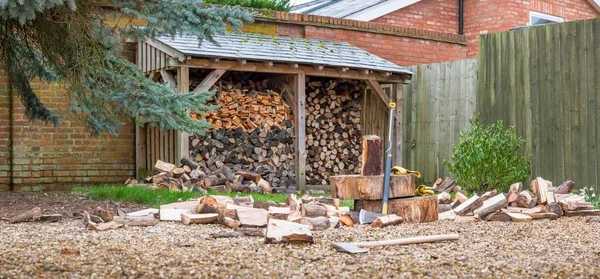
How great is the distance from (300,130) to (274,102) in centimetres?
58

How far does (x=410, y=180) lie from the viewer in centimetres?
798

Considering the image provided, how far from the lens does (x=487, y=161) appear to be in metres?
10.2

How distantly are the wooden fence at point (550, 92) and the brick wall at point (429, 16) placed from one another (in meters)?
5.42

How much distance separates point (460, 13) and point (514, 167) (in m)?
8.38

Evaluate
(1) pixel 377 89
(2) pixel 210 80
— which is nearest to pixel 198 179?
(2) pixel 210 80

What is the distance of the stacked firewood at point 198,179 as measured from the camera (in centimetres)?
1112

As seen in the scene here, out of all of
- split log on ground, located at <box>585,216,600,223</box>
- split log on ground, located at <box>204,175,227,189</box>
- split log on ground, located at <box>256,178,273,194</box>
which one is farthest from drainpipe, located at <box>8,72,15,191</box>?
split log on ground, located at <box>585,216,600,223</box>

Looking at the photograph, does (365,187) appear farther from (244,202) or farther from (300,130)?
(300,130)

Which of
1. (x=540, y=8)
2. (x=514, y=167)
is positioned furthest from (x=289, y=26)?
(x=540, y=8)

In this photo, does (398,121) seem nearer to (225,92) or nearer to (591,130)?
(225,92)

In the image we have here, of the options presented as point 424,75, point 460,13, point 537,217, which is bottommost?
point 537,217

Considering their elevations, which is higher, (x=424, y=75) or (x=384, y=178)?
(x=424, y=75)

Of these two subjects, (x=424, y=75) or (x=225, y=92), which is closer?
(x=225, y=92)

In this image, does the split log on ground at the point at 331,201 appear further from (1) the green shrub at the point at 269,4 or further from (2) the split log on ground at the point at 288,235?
(1) the green shrub at the point at 269,4
